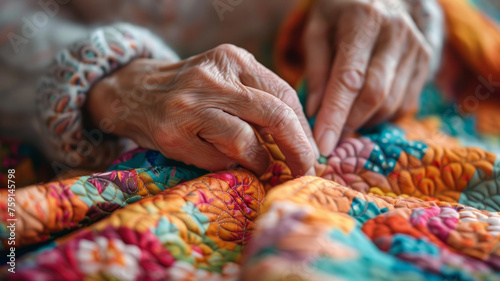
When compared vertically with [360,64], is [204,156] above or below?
below

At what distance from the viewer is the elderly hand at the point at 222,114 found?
1.77 ft

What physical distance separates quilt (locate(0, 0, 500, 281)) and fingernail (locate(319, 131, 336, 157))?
26 millimetres

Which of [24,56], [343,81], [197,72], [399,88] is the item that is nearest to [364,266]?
[197,72]

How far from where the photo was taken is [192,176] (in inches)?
23.0

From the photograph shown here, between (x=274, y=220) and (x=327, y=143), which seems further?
(x=327, y=143)

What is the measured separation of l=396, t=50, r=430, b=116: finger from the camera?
0.87 meters

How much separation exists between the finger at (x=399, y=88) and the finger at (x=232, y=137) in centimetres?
35

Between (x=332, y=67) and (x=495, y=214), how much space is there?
1.41ft

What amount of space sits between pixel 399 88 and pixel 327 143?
0.96 ft

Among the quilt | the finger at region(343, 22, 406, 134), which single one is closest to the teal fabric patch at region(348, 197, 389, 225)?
the quilt

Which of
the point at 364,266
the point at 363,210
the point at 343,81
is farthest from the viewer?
the point at 343,81

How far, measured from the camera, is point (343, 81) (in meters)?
0.74

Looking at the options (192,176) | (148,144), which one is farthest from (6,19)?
(192,176)

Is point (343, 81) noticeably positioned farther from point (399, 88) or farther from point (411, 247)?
point (411, 247)
